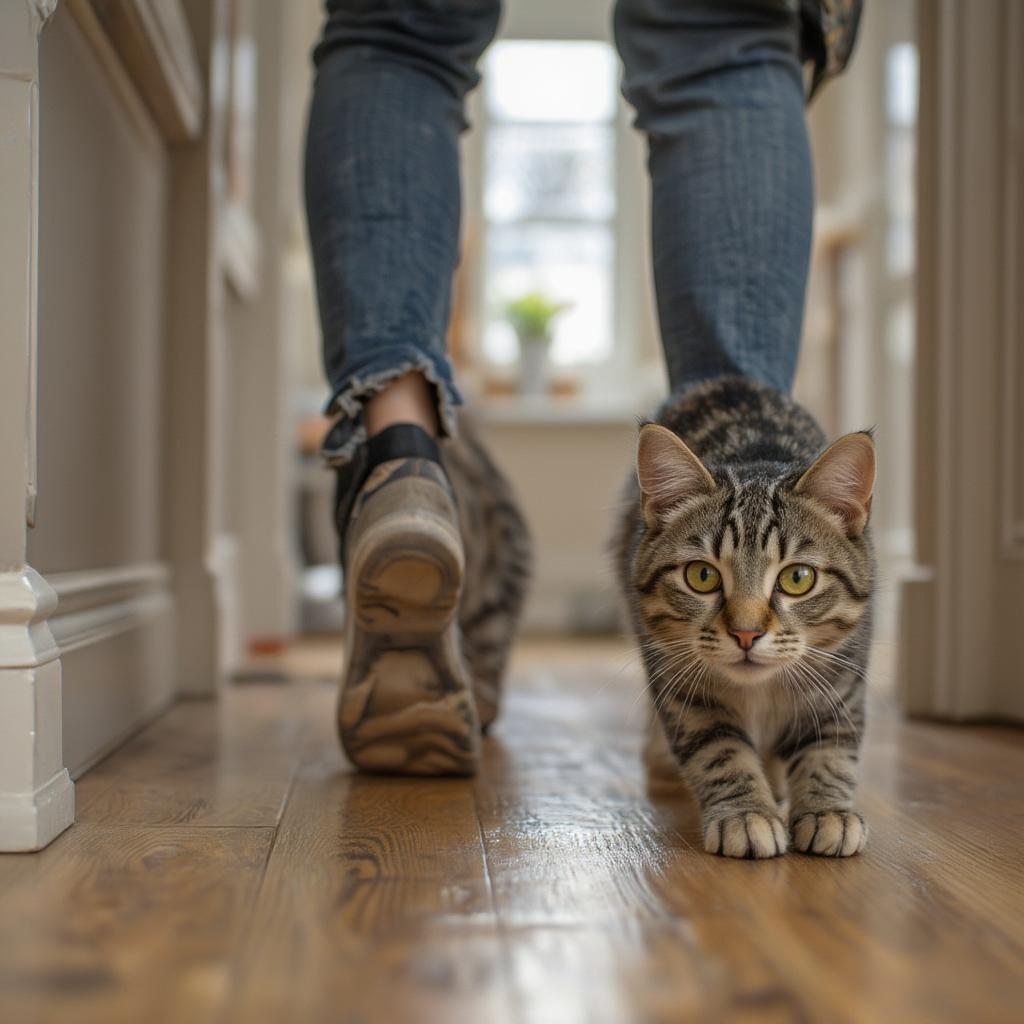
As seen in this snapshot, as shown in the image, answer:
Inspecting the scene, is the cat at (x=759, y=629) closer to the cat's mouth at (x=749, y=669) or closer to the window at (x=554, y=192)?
the cat's mouth at (x=749, y=669)

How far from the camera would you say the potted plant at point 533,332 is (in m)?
4.61

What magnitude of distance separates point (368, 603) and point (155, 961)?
1.80 ft

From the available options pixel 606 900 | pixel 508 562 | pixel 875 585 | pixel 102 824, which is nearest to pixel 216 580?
pixel 508 562

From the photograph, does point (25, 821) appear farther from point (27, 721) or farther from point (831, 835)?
point (831, 835)

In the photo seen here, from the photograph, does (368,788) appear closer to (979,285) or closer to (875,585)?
(875,585)

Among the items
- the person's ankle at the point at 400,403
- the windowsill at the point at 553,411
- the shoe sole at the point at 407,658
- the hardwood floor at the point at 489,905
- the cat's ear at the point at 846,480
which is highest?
the windowsill at the point at 553,411

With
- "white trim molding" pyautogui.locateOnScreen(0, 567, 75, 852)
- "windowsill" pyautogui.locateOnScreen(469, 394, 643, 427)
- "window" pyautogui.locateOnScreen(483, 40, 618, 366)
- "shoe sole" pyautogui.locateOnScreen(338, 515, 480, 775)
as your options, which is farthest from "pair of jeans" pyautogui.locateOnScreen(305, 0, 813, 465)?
"window" pyautogui.locateOnScreen(483, 40, 618, 366)

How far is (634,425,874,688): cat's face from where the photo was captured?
1143 millimetres

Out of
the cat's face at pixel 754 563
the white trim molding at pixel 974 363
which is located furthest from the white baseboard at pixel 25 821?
the white trim molding at pixel 974 363

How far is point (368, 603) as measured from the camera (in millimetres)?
1271

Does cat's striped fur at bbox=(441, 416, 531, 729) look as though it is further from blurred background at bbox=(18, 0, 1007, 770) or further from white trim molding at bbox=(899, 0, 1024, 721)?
white trim molding at bbox=(899, 0, 1024, 721)

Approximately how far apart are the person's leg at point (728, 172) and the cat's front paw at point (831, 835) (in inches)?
22.7

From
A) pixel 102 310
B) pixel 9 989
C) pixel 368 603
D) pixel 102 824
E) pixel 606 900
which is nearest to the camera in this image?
pixel 9 989

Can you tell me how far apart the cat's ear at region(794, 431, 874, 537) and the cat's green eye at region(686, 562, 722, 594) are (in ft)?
0.38
